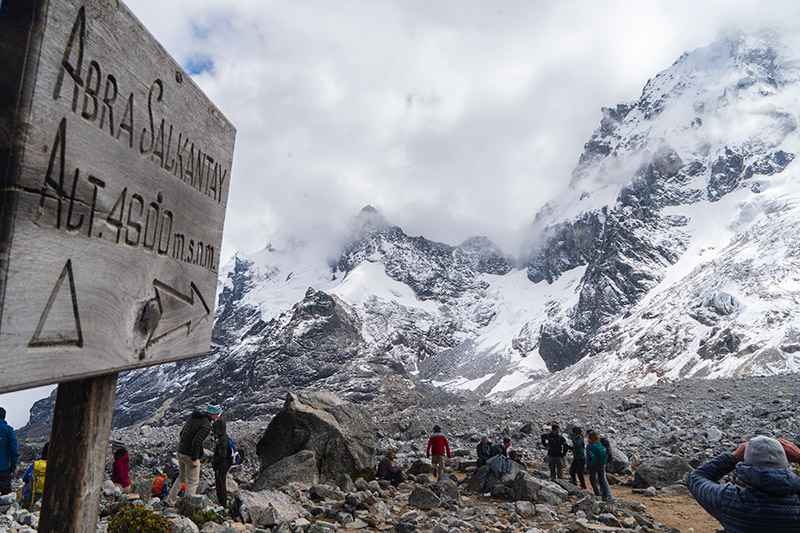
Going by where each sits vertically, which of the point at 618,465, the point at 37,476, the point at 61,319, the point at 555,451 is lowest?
the point at 618,465

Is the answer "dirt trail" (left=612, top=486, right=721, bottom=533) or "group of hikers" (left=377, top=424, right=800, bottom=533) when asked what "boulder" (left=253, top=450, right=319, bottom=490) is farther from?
"group of hikers" (left=377, top=424, right=800, bottom=533)

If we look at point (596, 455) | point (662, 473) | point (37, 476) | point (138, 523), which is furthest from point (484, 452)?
point (138, 523)

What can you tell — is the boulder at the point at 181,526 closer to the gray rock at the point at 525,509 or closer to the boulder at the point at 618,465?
the gray rock at the point at 525,509

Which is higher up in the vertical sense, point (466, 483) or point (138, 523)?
point (138, 523)

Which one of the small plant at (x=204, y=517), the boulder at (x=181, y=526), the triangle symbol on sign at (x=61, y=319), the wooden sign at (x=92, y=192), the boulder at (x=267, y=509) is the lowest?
the boulder at (x=267, y=509)

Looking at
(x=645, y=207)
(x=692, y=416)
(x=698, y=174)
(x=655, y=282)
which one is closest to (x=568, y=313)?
(x=655, y=282)

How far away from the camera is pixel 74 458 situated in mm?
1830

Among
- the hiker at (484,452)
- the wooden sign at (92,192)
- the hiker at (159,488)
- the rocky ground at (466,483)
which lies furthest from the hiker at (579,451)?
the wooden sign at (92,192)

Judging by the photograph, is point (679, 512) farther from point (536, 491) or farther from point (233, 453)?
point (233, 453)

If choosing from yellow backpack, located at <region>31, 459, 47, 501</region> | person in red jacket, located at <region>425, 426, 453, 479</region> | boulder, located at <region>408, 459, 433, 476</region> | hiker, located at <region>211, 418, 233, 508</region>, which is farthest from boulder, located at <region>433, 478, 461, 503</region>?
yellow backpack, located at <region>31, 459, 47, 501</region>

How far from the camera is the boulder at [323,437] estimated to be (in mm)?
12125

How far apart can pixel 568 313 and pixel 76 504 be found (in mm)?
178936

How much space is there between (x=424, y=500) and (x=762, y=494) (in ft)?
23.6

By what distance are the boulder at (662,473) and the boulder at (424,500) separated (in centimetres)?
669
